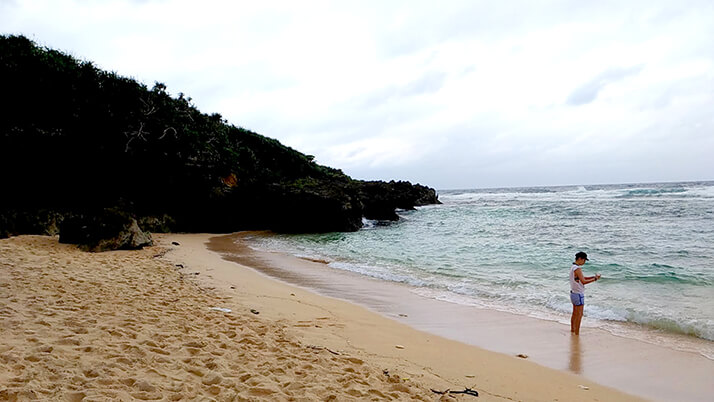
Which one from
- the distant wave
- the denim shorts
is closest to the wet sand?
the denim shorts

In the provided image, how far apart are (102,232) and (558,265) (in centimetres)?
1367

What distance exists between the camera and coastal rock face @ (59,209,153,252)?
38.3ft

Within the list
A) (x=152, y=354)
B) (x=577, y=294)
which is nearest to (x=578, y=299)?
(x=577, y=294)

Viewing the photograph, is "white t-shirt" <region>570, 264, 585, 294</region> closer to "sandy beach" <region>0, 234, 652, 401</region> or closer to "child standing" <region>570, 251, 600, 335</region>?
"child standing" <region>570, 251, 600, 335</region>

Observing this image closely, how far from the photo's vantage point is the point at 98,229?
38.8 ft

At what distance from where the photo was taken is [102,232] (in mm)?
11844

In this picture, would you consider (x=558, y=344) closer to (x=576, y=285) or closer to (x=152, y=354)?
(x=576, y=285)

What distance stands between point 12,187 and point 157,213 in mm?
6755

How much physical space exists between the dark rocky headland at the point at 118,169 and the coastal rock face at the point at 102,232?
34 mm

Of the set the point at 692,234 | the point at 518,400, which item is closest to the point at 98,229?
the point at 518,400

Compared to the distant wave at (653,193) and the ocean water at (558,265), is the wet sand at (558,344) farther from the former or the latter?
the distant wave at (653,193)

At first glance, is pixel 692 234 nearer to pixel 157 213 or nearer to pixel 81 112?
pixel 157 213

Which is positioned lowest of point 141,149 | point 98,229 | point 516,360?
point 516,360

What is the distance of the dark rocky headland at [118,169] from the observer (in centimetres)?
1521
